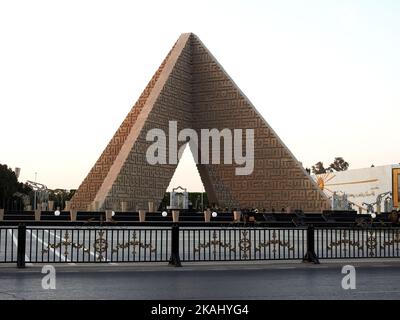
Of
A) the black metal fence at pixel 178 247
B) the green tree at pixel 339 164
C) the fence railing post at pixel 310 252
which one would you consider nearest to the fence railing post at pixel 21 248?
the black metal fence at pixel 178 247

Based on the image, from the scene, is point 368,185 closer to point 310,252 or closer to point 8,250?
point 8,250

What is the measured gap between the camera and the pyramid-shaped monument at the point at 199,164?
140 feet

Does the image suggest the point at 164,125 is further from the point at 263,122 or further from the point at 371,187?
the point at 371,187

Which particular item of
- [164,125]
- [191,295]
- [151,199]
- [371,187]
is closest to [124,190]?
[151,199]

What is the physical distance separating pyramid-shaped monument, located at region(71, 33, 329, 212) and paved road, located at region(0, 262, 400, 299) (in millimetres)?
29004

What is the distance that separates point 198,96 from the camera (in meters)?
49.0

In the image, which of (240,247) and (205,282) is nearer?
(205,282)

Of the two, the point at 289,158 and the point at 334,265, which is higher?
the point at 289,158

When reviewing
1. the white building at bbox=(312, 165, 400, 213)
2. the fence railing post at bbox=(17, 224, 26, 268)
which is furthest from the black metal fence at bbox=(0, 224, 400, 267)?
the white building at bbox=(312, 165, 400, 213)

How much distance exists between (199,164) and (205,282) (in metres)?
40.7

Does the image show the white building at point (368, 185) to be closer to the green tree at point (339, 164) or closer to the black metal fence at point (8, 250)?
the black metal fence at point (8, 250)

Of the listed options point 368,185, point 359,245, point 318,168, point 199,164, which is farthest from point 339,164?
point 359,245

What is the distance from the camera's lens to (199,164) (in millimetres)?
50562

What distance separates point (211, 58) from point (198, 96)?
10.1ft
